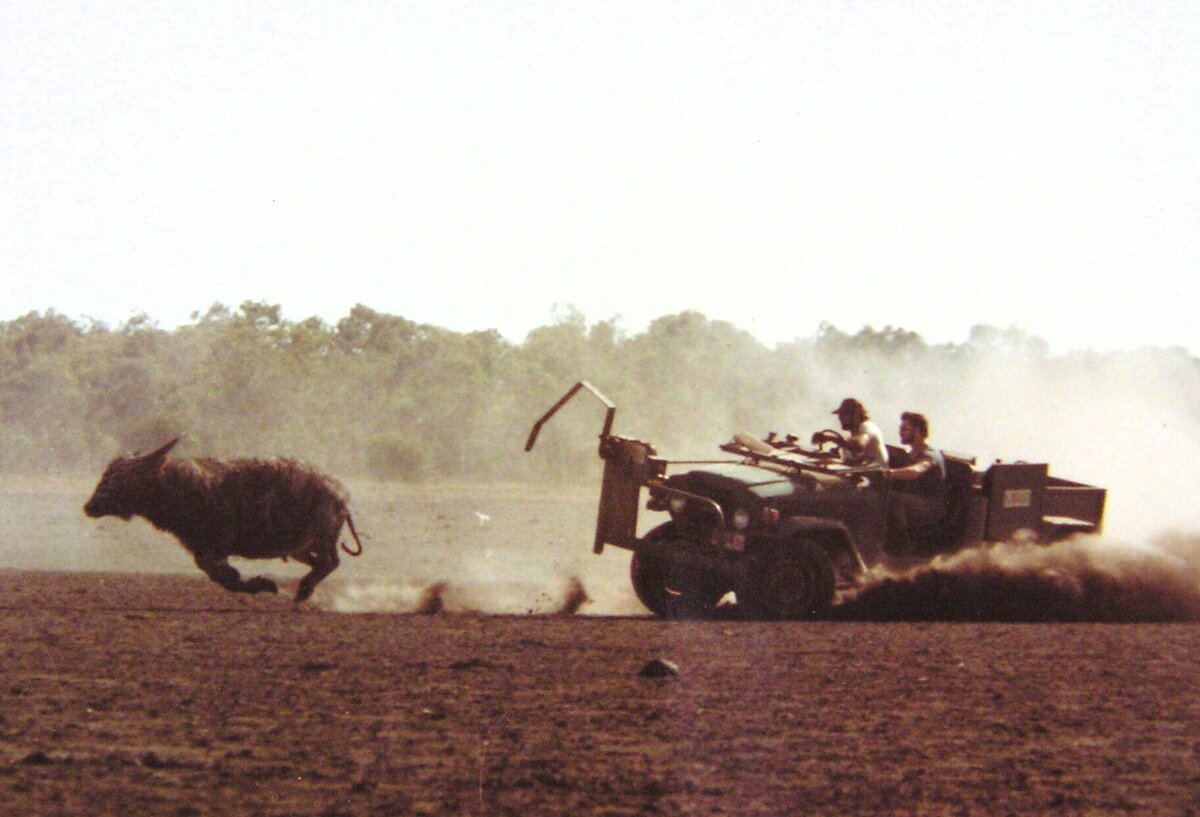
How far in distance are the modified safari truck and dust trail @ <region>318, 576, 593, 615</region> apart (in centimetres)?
126

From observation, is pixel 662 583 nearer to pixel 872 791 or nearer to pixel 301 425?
pixel 872 791

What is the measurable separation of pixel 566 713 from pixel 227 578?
7156 mm

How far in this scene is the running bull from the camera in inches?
587

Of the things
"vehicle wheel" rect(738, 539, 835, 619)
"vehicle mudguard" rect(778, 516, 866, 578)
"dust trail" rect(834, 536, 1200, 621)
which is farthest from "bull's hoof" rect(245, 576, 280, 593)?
"dust trail" rect(834, 536, 1200, 621)

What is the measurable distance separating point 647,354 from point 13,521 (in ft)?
59.8

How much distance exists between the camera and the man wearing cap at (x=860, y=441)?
555 inches

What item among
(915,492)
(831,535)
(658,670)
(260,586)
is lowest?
(260,586)

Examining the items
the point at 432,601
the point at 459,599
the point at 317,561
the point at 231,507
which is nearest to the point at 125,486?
the point at 231,507

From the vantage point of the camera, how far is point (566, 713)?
8.84 m

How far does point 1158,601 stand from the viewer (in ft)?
49.9

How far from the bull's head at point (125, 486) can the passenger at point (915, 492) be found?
6978mm

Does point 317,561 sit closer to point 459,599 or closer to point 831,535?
point 459,599

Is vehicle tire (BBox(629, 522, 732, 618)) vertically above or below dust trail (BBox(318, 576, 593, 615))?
above

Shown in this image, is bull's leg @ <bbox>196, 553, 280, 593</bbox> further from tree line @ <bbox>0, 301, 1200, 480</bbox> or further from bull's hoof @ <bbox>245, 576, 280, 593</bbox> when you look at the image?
tree line @ <bbox>0, 301, 1200, 480</bbox>
